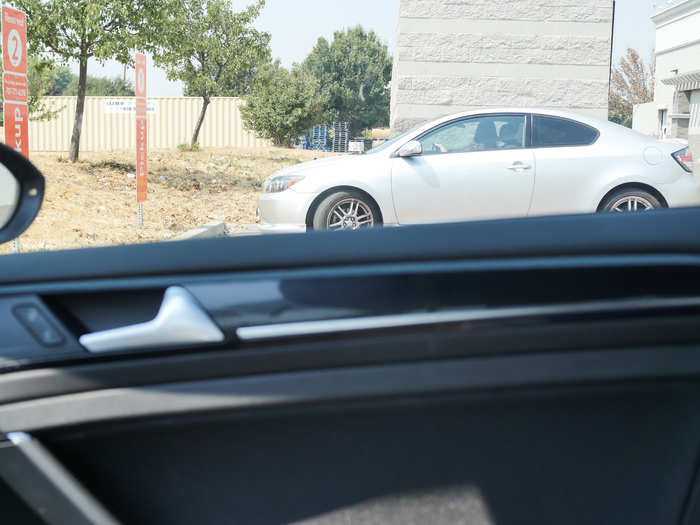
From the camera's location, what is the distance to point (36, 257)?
139cm

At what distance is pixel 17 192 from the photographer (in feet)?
4.96

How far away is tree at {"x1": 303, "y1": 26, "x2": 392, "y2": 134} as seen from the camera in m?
61.7

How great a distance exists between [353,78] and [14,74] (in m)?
57.3

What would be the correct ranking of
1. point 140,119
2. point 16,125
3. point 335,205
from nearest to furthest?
point 16,125
point 335,205
point 140,119

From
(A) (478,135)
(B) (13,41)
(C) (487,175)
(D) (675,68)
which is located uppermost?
(D) (675,68)

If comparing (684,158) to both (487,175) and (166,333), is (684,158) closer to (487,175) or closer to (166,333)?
(487,175)

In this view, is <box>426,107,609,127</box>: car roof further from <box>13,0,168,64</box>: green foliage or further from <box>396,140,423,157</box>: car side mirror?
<box>13,0,168,64</box>: green foliage

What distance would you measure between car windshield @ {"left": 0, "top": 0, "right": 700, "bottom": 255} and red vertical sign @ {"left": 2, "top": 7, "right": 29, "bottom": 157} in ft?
0.06

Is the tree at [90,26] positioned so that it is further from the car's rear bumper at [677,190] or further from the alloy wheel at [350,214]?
the car's rear bumper at [677,190]

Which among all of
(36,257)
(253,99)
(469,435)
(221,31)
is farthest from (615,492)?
(253,99)

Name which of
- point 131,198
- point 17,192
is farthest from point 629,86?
point 17,192

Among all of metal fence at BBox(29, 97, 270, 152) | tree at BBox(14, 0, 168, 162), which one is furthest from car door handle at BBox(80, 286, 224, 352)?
metal fence at BBox(29, 97, 270, 152)

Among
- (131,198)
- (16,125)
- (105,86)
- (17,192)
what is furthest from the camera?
(105,86)

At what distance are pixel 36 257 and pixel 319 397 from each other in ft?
1.98
